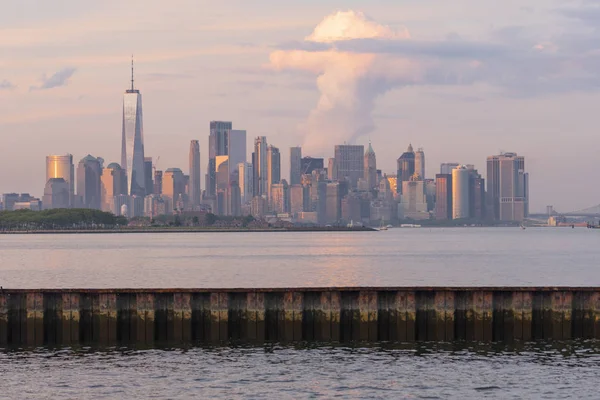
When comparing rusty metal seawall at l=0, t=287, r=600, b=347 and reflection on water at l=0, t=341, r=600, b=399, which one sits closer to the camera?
reflection on water at l=0, t=341, r=600, b=399

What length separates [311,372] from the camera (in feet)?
141

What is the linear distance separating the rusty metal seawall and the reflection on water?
3.96 ft

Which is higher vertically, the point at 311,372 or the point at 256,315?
the point at 256,315

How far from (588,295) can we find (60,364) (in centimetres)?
2325

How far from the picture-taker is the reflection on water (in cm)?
3975

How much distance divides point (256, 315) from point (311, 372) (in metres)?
6.64

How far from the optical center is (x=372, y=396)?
38938mm

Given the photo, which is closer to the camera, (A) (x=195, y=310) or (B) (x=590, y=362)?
(B) (x=590, y=362)

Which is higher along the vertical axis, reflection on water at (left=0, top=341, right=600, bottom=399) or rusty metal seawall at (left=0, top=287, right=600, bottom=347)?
rusty metal seawall at (left=0, top=287, right=600, bottom=347)

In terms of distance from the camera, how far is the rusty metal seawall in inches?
1923

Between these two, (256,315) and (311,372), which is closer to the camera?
(311,372)

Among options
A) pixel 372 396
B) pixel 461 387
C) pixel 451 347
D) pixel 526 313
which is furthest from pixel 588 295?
pixel 372 396

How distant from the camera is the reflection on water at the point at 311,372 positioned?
130ft

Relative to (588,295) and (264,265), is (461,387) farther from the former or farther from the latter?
(264,265)
